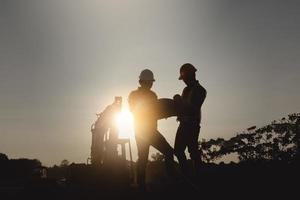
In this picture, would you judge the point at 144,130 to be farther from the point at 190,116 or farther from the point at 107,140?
the point at 107,140

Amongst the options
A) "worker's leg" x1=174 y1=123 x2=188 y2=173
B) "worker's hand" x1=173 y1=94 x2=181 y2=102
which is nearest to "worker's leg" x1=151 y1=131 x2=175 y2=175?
"worker's leg" x1=174 y1=123 x2=188 y2=173

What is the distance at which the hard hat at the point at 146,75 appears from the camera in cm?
769

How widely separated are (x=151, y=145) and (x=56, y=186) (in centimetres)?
198

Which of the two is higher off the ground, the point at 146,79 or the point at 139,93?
the point at 146,79

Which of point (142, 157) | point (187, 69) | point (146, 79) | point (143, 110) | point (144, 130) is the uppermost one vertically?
point (187, 69)

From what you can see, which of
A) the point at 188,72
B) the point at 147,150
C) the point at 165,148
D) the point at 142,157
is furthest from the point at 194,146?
the point at 188,72

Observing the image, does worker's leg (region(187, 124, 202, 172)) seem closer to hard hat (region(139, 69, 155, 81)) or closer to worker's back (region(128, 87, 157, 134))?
worker's back (region(128, 87, 157, 134))

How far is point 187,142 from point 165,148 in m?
0.59

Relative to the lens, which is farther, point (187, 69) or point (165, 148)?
point (187, 69)

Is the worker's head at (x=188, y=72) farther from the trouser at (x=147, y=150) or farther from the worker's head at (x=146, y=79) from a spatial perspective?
the trouser at (x=147, y=150)

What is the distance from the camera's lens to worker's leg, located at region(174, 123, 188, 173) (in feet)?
23.6

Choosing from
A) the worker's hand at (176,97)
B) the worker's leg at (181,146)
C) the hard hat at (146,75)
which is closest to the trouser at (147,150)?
the worker's leg at (181,146)

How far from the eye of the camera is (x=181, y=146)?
24.0 feet

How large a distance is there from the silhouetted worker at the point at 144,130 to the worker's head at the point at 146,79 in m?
0.20
